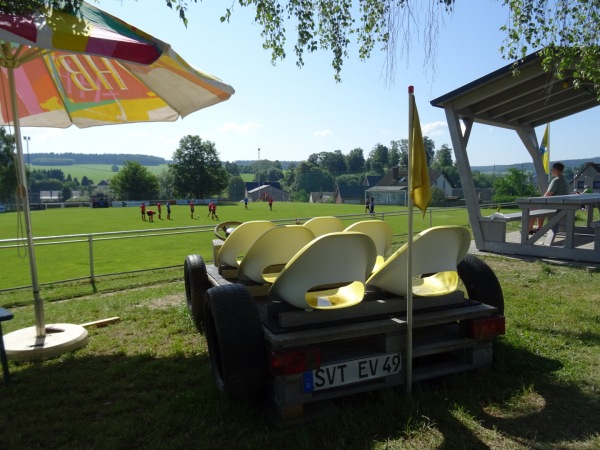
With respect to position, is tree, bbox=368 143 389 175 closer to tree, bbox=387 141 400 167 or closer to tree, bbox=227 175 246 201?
tree, bbox=387 141 400 167

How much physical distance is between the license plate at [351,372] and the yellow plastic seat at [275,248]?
1154 mm

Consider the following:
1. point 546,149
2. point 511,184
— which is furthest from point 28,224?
point 511,184

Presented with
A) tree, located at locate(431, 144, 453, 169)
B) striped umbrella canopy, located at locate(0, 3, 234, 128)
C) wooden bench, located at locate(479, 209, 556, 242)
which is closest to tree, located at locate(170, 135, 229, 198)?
tree, located at locate(431, 144, 453, 169)

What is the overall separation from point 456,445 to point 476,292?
166 centimetres

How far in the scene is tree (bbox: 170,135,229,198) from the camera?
8375 cm

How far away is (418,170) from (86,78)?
15.0 feet

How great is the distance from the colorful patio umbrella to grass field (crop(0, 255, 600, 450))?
4.59 ft

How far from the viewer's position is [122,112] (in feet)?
18.9

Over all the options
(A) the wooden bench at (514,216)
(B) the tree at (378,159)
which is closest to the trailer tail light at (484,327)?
(A) the wooden bench at (514,216)

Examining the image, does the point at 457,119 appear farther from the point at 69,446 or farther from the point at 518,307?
the point at 69,446

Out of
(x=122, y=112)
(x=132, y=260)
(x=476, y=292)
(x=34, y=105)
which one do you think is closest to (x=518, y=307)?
(x=476, y=292)

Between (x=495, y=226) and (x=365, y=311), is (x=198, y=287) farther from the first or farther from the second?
(x=495, y=226)

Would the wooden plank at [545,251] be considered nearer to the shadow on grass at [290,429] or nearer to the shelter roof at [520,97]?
the shelter roof at [520,97]

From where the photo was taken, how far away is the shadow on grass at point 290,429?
2596 millimetres
